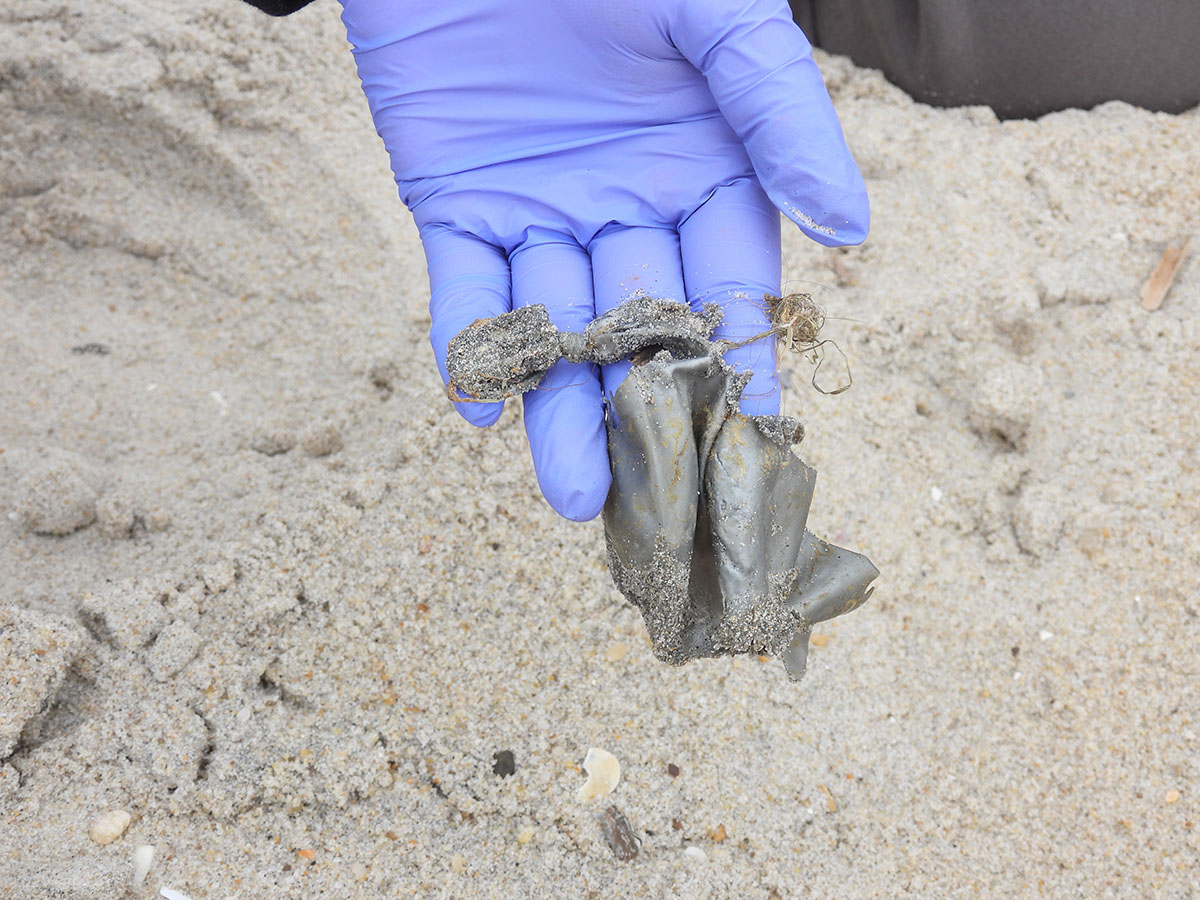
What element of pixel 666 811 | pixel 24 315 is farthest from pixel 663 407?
pixel 24 315

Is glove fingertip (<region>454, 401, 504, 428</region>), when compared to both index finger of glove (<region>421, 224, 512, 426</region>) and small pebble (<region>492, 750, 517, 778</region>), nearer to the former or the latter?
index finger of glove (<region>421, 224, 512, 426</region>)

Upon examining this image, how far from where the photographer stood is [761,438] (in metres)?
1.63

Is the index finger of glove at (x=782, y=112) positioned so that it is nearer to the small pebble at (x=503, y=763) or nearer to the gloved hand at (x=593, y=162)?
the gloved hand at (x=593, y=162)

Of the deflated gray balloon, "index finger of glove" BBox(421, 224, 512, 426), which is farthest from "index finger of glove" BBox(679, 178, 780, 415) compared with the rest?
"index finger of glove" BBox(421, 224, 512, 426)

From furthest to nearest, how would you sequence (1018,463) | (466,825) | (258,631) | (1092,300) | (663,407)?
(1092,300)
(1018,463)
(258,631)
(466,825)
(663,407)

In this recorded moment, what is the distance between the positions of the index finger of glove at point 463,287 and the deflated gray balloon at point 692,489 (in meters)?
0.13

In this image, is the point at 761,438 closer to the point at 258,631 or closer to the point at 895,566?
the point at 895,566

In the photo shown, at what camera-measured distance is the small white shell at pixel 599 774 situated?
73.5 inches

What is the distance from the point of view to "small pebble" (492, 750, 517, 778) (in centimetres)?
187

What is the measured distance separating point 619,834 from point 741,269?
126 cm

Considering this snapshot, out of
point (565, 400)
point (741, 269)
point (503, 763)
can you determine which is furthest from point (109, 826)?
point (741, 269)

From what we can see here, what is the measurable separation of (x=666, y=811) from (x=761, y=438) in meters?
0.87

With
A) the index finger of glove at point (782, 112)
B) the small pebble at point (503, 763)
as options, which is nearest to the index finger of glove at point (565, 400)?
the index finger of glove at point (782, 112)

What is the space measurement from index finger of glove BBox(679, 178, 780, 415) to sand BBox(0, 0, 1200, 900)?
0.62 meters
